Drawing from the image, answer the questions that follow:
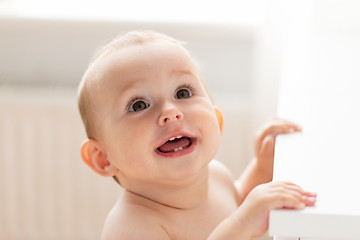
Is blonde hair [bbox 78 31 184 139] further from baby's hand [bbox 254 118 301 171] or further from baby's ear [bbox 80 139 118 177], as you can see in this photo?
baby's hand [bbox 254 118 301 171]

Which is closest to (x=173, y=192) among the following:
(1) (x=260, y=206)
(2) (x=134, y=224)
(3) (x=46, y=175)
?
(2) (x=134, y=224)

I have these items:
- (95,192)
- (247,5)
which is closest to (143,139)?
(95,192)

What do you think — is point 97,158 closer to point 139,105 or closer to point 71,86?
point 139,105

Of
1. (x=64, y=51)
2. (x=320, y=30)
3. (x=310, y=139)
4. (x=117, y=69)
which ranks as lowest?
(x=310, y=139)

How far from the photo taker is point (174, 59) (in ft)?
3.06

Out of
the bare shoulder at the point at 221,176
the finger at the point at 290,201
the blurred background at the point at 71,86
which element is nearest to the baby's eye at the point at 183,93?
the bare shoulder at the point at 221,176

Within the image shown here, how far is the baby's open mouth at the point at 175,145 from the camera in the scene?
87 centimetres

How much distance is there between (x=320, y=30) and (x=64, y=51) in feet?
2.96

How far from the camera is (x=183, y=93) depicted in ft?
3.07

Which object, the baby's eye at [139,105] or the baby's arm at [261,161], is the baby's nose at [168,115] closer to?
the baby's eye at [139,105]

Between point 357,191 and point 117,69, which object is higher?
point 117,69

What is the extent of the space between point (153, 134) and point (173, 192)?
0.52ft

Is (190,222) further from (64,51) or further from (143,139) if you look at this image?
(64,51)

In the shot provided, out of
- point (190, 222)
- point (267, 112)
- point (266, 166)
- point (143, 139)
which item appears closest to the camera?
point (143, 139)
